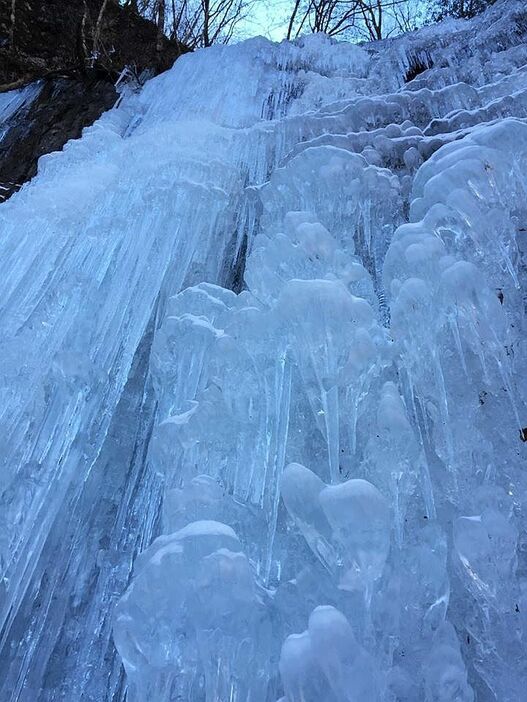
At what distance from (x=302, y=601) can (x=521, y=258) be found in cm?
180

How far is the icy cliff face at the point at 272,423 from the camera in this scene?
57.0 inches

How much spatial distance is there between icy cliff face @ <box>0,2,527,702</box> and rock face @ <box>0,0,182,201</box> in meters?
1.41

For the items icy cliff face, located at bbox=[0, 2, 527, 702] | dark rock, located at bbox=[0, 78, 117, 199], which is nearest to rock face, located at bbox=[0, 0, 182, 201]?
dark rock, located at bbox=[0, 78, 117, 199]

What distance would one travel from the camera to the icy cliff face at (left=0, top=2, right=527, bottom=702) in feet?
4.75

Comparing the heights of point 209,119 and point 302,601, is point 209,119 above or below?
above

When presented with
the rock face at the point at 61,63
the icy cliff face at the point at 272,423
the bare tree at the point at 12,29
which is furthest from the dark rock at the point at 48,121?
the icy cliff face at the point at 272,423

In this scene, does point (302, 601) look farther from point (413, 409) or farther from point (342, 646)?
point (413, 409)

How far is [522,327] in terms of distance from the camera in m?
2.34

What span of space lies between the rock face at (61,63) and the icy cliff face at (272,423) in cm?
141

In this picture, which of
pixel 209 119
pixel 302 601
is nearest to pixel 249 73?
pixel 209 119

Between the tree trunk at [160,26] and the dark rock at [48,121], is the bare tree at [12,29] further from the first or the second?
the tree trunk at [160,26]

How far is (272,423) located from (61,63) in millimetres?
5131

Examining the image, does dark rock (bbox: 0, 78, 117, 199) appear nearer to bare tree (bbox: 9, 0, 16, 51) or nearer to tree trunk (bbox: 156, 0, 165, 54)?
bare tree (bbox: 9, 0, 16, 51)

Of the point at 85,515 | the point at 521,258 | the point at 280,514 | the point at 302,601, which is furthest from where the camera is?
the point at 521,258
